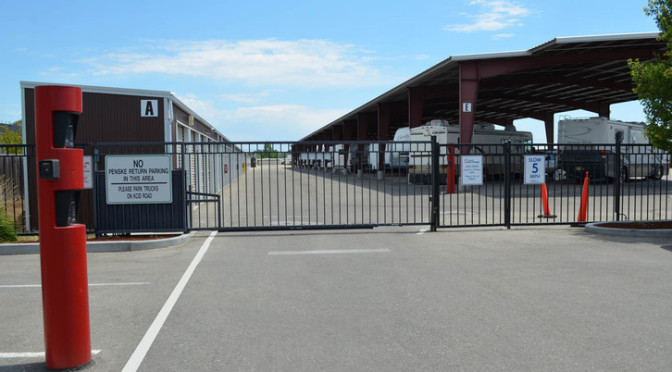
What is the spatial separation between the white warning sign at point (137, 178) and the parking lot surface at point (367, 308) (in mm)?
1617

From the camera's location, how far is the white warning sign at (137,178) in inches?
435

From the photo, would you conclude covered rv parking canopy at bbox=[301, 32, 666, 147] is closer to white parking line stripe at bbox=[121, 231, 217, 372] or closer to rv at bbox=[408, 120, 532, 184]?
rv at bbox=[408, 120, 532, 184]

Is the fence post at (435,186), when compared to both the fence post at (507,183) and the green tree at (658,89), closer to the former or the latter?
the fence post at (507,183)

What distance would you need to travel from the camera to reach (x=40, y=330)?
17.6 ft

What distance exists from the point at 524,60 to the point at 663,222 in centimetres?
1416

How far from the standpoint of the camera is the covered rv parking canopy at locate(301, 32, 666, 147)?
941 inches

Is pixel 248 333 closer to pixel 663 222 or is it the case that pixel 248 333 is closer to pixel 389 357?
pixel 389 357

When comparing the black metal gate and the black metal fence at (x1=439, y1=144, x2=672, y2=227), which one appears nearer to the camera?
the black metal gate

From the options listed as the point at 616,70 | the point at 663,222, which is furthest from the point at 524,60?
the point at 663,222

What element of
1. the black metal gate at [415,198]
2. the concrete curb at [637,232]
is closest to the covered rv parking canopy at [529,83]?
the black metal gate at [415,198]

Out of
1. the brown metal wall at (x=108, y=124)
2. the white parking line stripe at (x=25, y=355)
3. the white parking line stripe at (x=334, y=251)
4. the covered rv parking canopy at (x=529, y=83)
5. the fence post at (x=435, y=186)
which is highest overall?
the covered rv parking canopy at (x=529, y=83)

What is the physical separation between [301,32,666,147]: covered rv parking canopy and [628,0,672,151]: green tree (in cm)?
197

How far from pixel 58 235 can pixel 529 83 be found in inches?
1198

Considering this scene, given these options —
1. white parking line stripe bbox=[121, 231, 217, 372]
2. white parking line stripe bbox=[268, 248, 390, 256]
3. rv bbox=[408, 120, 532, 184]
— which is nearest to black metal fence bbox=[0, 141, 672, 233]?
white parking line stripe bbox=[268, 248, 390, 256]
